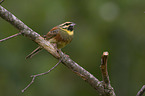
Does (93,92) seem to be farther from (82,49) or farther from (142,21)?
(142,21)

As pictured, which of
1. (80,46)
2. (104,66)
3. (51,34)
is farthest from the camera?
(80,46)

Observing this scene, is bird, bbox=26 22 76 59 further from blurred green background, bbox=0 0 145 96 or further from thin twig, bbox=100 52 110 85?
blurred green background, bbox=0 0 145 96

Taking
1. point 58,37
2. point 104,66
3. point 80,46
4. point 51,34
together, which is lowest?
point 80,46

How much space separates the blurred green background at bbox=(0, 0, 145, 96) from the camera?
8.12m

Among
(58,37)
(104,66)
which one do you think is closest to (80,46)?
(58,37)

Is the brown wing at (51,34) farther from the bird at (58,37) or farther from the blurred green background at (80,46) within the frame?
the blurred green background at (80,46)

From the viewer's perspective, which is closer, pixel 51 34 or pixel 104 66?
pixel 104 66

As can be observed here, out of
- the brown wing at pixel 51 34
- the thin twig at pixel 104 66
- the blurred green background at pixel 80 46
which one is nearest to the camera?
the thin twig at pixel 104 66

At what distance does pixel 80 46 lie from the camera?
27.9 ft

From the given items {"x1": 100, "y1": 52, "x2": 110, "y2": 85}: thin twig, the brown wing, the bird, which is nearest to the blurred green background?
the bird

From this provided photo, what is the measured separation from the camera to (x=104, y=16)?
8992 millimetres

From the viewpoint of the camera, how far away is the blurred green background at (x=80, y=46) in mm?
8117

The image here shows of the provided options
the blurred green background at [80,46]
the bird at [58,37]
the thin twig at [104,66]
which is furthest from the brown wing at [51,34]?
the blurred green background at [80,46]

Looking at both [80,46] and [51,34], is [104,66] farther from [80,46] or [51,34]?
[80,46]
